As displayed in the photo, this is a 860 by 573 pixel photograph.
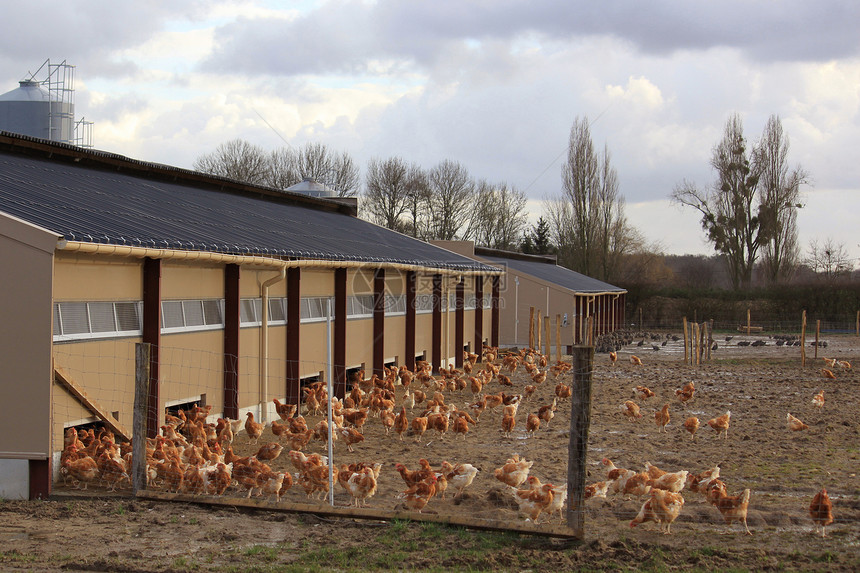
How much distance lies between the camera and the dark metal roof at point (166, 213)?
1016 centimetres

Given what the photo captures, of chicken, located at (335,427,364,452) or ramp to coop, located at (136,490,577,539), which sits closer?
ramp to coop, located at (136,490,577,539)

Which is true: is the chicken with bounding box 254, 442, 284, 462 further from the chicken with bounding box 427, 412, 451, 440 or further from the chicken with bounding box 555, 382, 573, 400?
the chicken with bounding box 555, 382, 573, 400

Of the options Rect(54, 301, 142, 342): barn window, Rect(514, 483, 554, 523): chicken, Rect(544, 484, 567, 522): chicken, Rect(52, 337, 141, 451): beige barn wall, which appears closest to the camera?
Rect(514, 483, 554, 523): chicken

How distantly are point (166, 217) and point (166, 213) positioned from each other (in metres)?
0.54

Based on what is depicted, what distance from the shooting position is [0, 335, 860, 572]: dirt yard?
618cm

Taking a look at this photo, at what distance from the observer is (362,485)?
822 cm

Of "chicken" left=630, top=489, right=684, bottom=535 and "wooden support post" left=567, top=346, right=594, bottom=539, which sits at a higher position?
"wooden support post" left=567, top=346, right=594, bottom=539

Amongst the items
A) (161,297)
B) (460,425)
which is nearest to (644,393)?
(460,425)

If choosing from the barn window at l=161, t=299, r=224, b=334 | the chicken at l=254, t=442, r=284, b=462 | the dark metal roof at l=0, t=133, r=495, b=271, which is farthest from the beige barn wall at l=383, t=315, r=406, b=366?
the chicken at l=254, t=442, r=284, b=462

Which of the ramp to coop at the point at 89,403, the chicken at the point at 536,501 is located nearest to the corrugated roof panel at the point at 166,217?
the ramp to coop at the point at 89,403

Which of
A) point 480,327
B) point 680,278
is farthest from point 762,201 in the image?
point 480,327

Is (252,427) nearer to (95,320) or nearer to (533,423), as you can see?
(95,320)

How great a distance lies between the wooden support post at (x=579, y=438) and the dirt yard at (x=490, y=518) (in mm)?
228

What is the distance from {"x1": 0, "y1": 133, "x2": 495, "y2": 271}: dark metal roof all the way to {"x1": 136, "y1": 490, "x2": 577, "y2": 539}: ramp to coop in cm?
312
